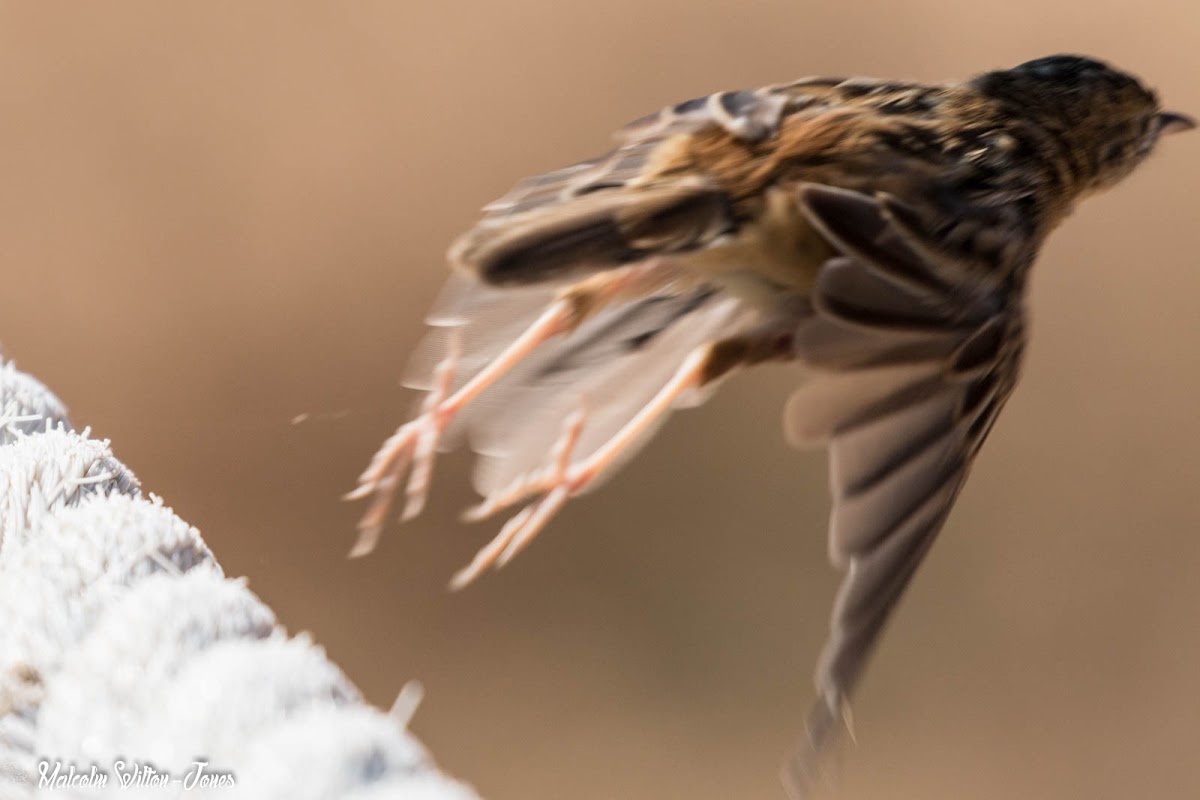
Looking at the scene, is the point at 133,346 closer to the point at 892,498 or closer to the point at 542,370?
the point at 542,370

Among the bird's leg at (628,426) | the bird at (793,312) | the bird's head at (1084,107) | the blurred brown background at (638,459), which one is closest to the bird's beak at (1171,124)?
the bird's head at (1084,107)

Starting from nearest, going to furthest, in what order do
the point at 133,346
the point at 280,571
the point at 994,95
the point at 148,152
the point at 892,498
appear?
the point at 892,498, the point at 994,95, the point at 280,571, the point at 133,346, the point at 148,152

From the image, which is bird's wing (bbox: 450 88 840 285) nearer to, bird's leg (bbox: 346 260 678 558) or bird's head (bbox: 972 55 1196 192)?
bird's leg (bbox: 346 260 678 558)

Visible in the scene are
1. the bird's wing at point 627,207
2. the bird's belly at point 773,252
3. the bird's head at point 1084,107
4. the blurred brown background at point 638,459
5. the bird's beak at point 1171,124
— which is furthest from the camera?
the blurred brown background at point 638,459

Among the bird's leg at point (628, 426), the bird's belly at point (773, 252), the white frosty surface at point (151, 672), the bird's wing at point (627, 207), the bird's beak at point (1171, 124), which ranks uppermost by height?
the bird's wing at point (627, 207)

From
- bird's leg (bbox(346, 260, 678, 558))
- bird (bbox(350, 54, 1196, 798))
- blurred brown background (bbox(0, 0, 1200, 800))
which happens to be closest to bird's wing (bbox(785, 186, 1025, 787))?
bird (bbox(350, 54, 1196, 798))

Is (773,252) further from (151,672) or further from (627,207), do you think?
(151,672)

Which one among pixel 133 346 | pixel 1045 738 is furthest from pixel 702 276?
pixel 1045 738

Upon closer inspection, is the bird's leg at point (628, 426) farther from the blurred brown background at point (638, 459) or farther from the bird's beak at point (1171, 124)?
the blurred brown background at point (638, 459)
